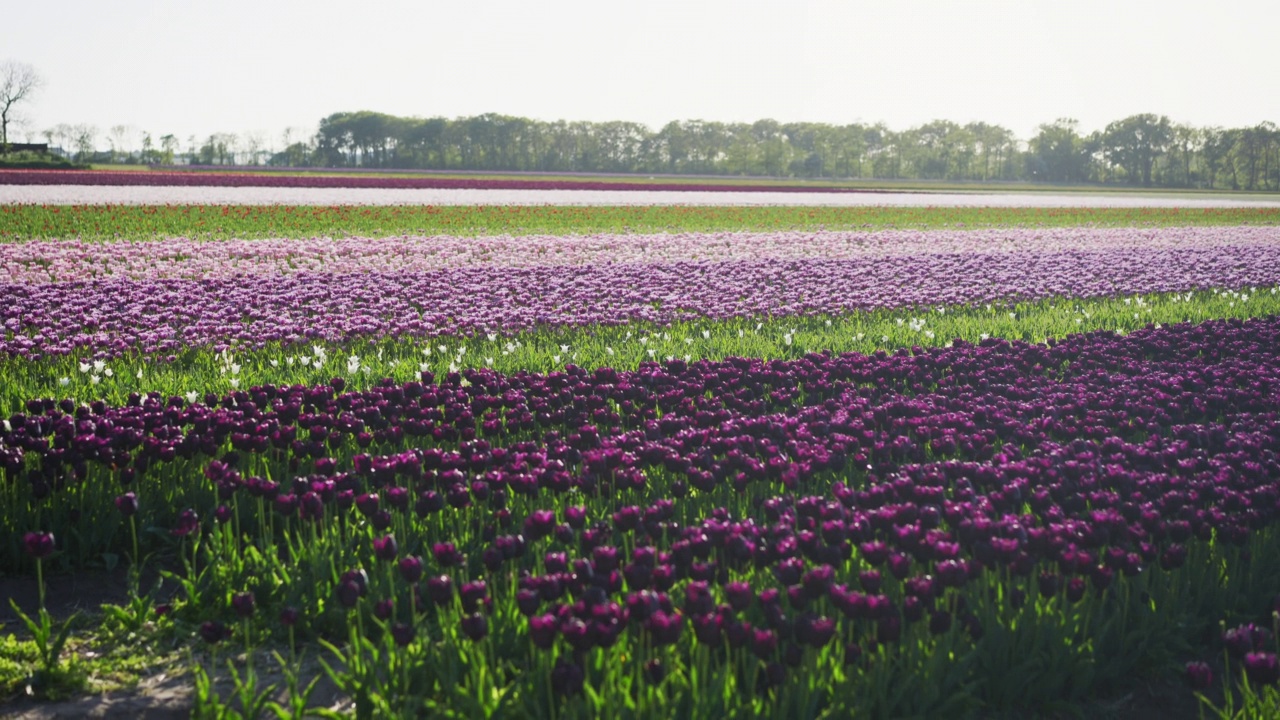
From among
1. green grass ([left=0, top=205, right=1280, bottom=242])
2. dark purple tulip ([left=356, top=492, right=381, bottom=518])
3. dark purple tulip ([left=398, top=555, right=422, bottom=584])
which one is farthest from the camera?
green grass ([left=0, top=205, right=1280, bottom=242])

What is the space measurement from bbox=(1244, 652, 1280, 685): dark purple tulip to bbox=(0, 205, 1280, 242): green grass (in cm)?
2163

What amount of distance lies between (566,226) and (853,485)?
22.0m

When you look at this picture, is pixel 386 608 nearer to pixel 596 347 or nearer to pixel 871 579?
pixel 871 579

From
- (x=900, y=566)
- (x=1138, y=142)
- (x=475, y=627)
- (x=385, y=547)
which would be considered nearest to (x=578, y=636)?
(x=475, y=627)

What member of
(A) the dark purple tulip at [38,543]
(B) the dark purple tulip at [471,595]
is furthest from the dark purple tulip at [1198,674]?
(A) the dark purple tulip at [38,543]

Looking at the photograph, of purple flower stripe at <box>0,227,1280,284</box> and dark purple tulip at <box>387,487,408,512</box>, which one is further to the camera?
purple flower stripe at <box>0,227,1280,284</box>

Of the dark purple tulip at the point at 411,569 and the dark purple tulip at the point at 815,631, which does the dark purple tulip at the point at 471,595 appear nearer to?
the dark purple tulip at the point at 411,569

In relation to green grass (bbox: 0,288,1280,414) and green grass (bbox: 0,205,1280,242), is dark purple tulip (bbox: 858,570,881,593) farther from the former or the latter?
green grass (bbox: 0,205,1280,242)

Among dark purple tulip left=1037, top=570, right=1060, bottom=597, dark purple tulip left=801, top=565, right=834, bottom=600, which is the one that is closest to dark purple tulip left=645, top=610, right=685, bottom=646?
dark purple tulip left=801, top=565, right=834, bottom=600

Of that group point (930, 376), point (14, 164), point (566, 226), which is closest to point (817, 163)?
point (14, 164)

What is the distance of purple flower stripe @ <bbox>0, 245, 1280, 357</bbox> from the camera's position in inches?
417

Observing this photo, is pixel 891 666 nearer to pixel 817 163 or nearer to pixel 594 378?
pixel 594 378

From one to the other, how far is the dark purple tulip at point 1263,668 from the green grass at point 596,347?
244 inches

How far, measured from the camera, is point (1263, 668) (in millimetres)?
3395
